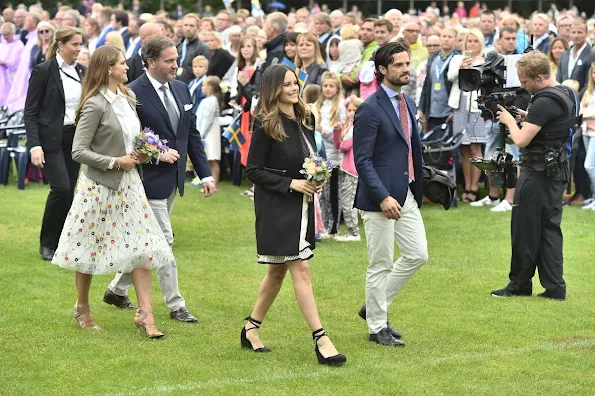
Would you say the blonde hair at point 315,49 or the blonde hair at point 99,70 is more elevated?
the blonde hair at point 99,70

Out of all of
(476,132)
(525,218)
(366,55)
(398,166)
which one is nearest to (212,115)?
(366,55)

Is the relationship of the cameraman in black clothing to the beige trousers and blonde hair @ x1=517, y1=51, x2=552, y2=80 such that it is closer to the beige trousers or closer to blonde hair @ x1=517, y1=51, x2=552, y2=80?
blonde hair @ x1=517, y1=51, x2=552, y2=80

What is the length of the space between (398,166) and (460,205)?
295 inches

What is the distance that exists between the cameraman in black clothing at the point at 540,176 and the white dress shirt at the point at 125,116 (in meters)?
3.12

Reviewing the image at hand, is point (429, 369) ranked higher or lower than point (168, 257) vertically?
lower

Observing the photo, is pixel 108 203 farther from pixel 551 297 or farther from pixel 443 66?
pixel 443 66

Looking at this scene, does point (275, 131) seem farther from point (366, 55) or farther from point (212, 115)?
point (212, 115)

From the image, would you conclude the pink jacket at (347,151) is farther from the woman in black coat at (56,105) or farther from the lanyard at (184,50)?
the lanyard at (184,50)

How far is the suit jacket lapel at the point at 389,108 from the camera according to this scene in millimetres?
7695

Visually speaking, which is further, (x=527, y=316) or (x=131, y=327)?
(x=527, y=316)

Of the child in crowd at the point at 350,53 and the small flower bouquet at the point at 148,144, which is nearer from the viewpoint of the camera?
the small flower bouquet at the point at 148,144

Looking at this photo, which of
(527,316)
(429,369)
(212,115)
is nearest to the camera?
(429,369)

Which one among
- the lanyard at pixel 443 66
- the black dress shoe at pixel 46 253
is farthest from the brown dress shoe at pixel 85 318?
the lanyard at pixel 443 66

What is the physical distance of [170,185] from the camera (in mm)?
8344
